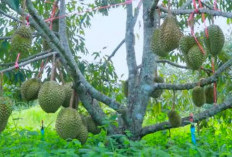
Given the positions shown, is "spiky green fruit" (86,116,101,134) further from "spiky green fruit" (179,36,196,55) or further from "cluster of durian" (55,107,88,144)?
"spiky green fruit" (179,36,196,55)

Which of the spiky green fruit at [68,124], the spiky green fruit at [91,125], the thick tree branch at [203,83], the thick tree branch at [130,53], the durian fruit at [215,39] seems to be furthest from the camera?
the thick tree branch at [130,53]

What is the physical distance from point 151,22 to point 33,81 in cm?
90

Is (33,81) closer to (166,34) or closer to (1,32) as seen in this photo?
(166,34)

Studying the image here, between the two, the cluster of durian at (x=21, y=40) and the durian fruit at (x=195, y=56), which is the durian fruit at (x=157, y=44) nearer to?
the durian fruit at (x=195, y=56)

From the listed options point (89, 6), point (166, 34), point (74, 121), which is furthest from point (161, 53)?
point (89, 6)

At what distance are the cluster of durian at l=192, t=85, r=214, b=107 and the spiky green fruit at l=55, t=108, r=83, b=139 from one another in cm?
92

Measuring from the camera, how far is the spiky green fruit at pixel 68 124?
6.82ft

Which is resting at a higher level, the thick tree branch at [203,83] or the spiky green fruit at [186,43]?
the spiky green fruit at [186,43]

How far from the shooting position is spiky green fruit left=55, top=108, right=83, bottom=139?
81.8 inches

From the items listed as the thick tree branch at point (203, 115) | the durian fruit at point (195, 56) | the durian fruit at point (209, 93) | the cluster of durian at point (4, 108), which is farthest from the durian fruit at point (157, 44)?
the durian fruit at point (209, 93)

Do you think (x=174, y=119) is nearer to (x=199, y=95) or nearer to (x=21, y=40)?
(x=199, y=95)

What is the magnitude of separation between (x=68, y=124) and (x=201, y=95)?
107 cm

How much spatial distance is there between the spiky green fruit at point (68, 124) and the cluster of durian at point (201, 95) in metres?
0.92

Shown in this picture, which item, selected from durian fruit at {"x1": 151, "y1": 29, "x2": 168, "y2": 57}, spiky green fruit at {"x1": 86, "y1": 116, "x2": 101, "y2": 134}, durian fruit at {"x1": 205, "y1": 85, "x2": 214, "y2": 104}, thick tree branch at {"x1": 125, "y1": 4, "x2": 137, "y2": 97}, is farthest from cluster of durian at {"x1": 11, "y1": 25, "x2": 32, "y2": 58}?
durian fruit at {"x1": 205, "y1": 85, "x2": 214, "y2": 104}
